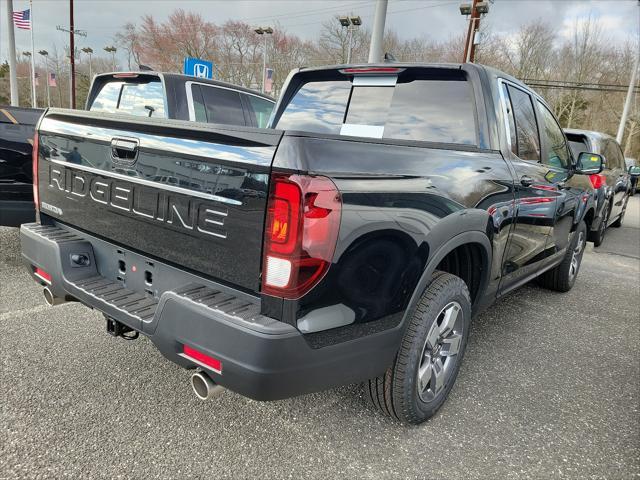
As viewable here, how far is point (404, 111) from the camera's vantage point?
9.26 ft

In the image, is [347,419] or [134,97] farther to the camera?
[134,97]

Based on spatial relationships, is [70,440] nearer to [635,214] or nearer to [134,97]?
[134,97]

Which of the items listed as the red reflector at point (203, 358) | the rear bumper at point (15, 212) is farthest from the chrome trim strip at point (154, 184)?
the rear bumper at point (15, 212)

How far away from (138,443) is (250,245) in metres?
1.20

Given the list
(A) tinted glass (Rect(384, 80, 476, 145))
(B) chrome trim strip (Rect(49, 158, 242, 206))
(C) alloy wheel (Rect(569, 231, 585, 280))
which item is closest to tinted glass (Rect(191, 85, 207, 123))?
(B) chrome trim strip (Rect(49, 158, 242, 206))

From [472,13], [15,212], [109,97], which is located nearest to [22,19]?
[472,13]

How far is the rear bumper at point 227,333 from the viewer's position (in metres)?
1.62

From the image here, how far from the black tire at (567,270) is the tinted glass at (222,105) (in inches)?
161

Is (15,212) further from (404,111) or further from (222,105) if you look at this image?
(404,111)

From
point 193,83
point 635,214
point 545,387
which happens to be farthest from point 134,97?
point 635,214

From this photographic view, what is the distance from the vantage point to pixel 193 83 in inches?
214

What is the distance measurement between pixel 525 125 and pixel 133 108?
4218mm

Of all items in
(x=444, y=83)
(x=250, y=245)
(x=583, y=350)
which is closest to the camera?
(x=250, y=245)

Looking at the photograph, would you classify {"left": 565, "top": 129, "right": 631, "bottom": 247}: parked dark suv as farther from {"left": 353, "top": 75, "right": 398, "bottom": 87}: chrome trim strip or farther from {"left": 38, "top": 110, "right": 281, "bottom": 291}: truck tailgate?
{"left": 38, "top": 110, "right": 281, "bottom": 291}: truck tailgate
